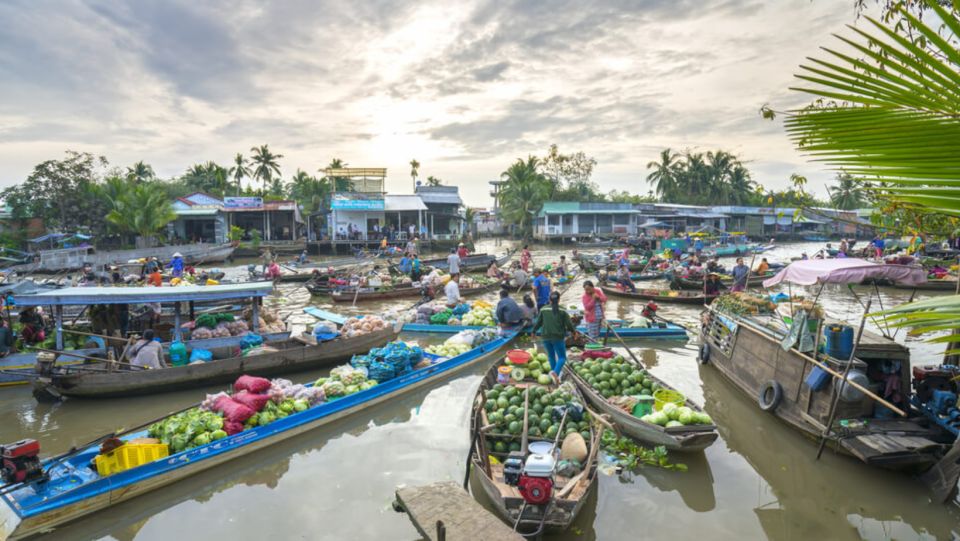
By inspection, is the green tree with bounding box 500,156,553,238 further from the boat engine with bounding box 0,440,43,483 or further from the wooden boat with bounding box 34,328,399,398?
the boat engine with bounding box 0,440,43,483

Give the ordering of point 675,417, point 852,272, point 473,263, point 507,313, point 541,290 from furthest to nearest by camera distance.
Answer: point 473,263
point 541,290
point 507,313
point 852,272
point 675,417

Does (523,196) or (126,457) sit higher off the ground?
(523,196)

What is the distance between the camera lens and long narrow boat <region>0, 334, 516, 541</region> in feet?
18.8

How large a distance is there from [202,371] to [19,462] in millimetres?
4201

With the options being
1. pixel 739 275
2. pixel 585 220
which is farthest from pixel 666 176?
pixel 739 275

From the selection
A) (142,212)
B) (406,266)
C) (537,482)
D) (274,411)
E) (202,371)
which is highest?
(142,212)

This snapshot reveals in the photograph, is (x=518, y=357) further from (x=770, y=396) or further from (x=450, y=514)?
(x=450, y=514)

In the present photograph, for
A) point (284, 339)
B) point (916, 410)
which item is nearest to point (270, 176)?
point (284, 339)

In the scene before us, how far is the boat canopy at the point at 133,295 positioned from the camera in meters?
9.57

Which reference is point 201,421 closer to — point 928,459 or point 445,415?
point 445,415

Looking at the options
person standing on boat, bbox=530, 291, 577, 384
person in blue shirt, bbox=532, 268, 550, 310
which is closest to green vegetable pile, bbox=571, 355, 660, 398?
person standing on boat, bbox=530, 291, 577, 384

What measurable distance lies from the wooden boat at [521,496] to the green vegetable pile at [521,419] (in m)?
0.13

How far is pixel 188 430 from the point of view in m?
7.10

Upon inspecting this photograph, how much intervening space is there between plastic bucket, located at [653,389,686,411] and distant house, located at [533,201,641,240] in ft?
134
